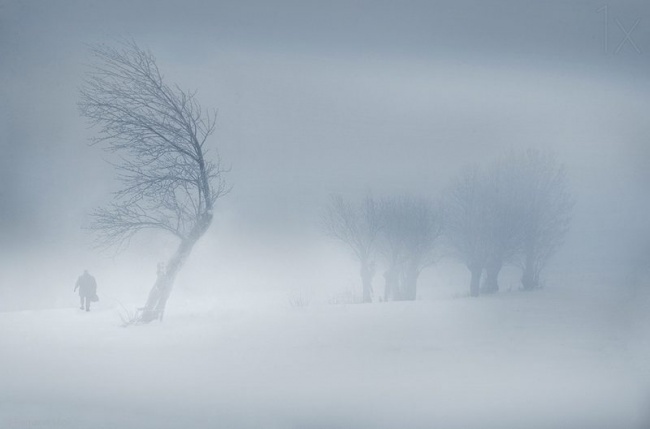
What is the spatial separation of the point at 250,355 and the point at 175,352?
1.99 feet

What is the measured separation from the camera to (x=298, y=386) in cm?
356

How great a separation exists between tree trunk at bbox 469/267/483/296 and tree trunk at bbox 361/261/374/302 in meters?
1.10

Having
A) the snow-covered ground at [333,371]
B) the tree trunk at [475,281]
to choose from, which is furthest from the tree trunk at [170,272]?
the tree trunk at [475,281]

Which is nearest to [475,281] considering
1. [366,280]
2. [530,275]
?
[530,275]

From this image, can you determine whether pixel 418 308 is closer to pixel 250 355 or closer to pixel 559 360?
pixel 559 360

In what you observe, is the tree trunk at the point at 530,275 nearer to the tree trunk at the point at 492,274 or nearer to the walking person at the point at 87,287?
the tree trunk at the point at 492,274

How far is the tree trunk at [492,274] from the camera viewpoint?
5422 mm

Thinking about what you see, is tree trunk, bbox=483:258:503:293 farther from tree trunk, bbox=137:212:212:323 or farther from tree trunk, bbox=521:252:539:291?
tree trunk, bbox=137:212:212:323

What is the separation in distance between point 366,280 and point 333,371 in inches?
84.5

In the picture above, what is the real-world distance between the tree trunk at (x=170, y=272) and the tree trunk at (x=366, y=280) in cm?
183

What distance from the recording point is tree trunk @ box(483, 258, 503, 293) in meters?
5.42

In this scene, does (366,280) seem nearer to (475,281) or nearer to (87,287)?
(475,281)

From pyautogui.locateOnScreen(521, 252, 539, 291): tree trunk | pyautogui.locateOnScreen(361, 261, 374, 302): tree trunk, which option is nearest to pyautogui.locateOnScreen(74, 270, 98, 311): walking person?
pyautogui.locateOnScreen(361, 261, 374, 302): tree trunk

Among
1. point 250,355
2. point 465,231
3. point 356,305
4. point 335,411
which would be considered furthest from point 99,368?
point 465,231
